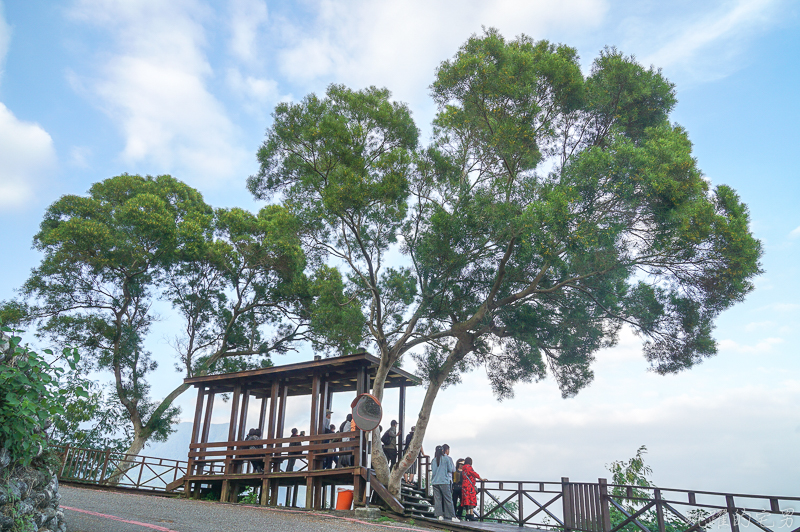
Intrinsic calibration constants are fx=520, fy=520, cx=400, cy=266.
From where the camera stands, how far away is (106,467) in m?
18.2

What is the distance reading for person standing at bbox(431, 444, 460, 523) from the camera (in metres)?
11.8

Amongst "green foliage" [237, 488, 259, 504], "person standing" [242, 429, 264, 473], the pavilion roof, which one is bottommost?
"green foliage" [237, 488, 259, 504]

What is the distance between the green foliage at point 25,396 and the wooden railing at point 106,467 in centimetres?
1354

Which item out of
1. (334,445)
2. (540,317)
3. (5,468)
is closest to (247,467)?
(334,445)

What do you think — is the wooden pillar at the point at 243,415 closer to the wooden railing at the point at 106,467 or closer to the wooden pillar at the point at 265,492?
the wooden pillar at the point at 265,492

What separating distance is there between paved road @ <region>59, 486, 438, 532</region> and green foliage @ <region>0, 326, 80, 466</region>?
196 centimetres

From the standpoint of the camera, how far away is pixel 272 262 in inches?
885

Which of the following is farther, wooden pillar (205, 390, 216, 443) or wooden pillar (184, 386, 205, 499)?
wooden pillar (205, 390, 216, 443)

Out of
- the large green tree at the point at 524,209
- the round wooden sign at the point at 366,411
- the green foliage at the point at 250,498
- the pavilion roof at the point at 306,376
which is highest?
the large green tree at the point at 524,209

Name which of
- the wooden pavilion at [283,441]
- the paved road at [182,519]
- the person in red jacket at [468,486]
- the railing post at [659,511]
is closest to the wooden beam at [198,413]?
the wooden pavilion at [283,441]

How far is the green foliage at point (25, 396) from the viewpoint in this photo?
509cm

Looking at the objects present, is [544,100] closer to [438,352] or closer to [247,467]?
[438,352]

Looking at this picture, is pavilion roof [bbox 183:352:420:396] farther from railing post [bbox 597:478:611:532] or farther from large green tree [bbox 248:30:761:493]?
railing post [bbox 597:478:611:532]

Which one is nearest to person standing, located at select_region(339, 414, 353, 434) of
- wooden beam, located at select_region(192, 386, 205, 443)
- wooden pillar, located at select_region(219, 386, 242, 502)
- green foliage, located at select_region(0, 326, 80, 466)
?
wooden pillar, located at select_region(219, 386, 242, 502)
